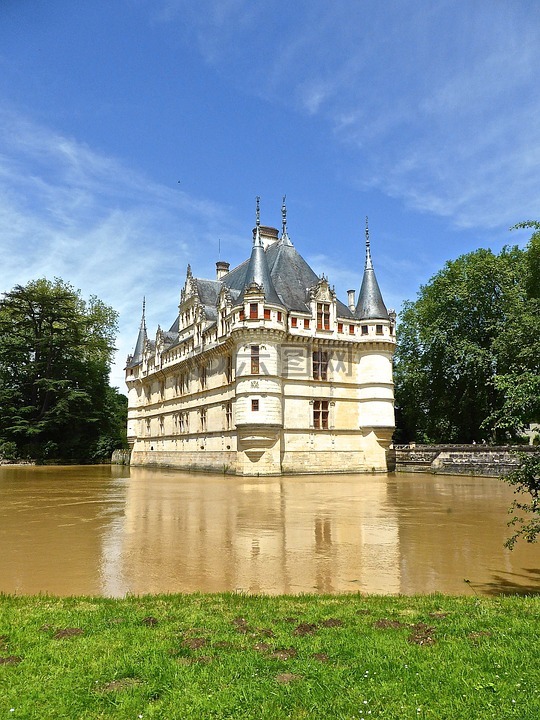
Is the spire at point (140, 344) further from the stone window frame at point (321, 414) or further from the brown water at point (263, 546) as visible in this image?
the brown water at point (263, 546)

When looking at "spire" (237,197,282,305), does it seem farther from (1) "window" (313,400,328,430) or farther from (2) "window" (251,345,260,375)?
(1) "window" (313,400,328,430)

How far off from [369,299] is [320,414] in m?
7.69

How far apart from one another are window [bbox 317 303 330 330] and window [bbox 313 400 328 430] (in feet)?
14.3

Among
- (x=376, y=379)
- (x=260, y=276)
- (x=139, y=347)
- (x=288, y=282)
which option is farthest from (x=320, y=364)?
(x=139, y=347)

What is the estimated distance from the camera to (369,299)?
34.1 metres

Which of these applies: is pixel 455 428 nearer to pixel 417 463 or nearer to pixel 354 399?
pixel 417 463

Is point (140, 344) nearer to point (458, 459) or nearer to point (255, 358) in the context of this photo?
point (255, 358)

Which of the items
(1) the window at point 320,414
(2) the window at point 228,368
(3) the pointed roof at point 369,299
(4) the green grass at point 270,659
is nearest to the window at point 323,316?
(3) the pointed roof at point 369,299

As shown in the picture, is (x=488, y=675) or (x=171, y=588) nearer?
(x=488, y=675)

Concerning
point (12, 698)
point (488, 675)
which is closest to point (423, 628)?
point (488, 675)

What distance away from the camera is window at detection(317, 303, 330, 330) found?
32562 mm

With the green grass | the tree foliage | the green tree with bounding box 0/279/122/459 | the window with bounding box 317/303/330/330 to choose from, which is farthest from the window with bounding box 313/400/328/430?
the green grass

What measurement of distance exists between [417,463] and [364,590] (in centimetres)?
2821

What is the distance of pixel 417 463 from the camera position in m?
33.8
